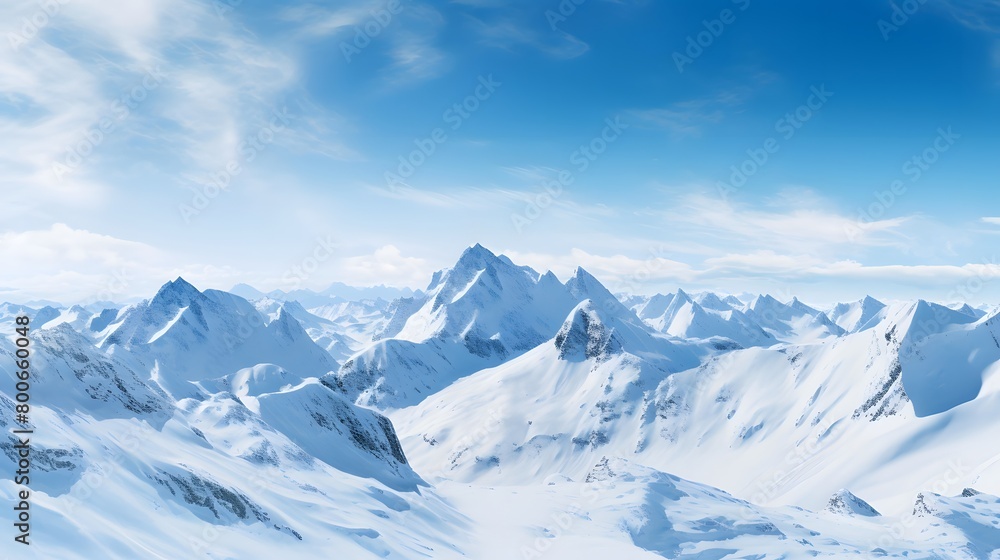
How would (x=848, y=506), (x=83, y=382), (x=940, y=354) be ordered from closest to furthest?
(x=83, y=382) → (x=848, y=506) → (x=940, y=354)

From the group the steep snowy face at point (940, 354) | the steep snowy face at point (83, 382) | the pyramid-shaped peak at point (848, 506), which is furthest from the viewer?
the steep snowy face at point (940, 354)

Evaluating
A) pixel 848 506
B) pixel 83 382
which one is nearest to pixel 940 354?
pixel 848 506

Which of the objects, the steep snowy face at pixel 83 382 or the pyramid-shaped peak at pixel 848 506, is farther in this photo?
the pyramid-shaped peak at pixel 848 506

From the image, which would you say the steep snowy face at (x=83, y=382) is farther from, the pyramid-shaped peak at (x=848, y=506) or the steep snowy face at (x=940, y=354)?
the steep snowy face at (x=940, y=354)

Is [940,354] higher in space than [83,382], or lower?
higher

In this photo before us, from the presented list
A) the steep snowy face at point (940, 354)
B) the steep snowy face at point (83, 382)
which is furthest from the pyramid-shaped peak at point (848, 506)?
the steep snowy face at point (83, 382)

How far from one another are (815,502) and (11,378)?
137 meters

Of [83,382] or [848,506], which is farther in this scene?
[848,506]

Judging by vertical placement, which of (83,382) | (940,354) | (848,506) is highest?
(940,354)

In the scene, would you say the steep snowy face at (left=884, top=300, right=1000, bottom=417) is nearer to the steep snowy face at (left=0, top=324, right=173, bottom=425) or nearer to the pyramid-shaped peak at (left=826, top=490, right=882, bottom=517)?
the pyramid-shaped peak at (left=826, top=490, right=882, bottom=517)

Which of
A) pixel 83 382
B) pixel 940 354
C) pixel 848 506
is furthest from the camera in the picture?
pixel 940 354

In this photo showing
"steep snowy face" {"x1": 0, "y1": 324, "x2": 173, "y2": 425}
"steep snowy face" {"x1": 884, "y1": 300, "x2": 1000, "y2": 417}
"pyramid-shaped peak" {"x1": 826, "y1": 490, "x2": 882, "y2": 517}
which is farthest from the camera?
"steep snowy face" {"x1": 884, "y1": 300, "x2": 1000, "y2": 417}

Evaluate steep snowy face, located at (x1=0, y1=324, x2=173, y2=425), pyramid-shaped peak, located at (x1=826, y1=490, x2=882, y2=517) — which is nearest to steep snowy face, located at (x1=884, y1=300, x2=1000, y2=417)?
pyramid-shaped peak, located at (x1=826, y1=490, x2=882, y2=517)

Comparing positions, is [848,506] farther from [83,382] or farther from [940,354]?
[940,354]
